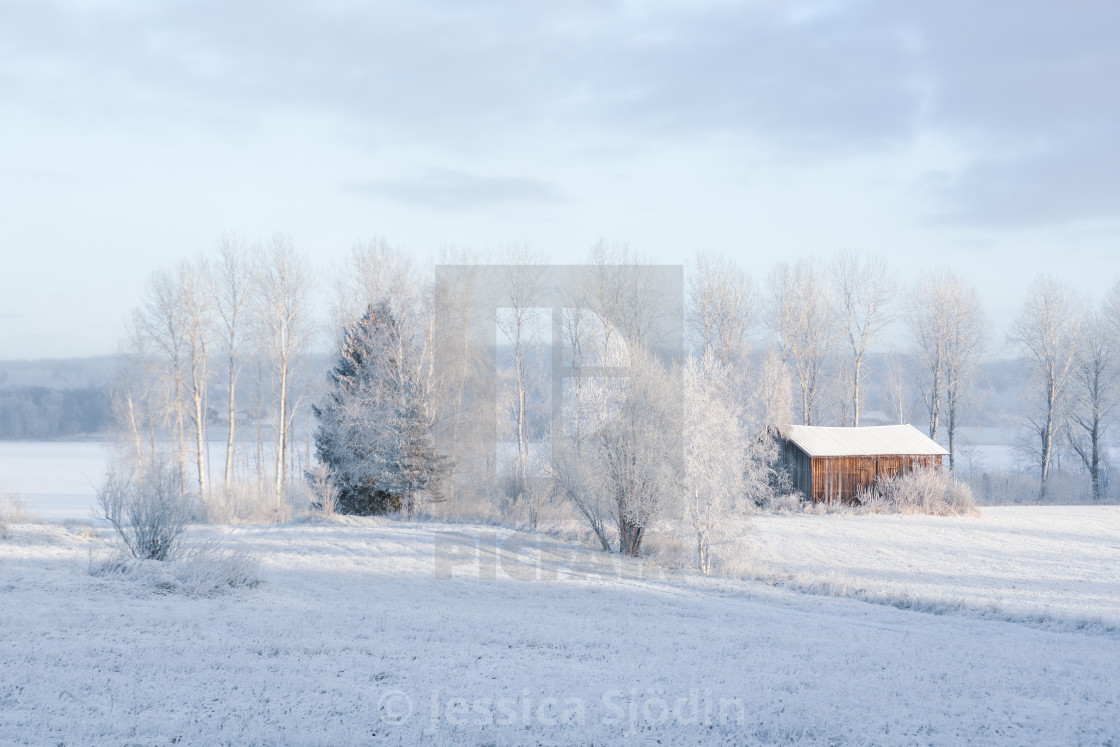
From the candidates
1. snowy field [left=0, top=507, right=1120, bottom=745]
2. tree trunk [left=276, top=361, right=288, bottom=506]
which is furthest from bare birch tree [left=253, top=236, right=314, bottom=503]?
snowy field [left=0, top=507, right=1120, bottom=745]

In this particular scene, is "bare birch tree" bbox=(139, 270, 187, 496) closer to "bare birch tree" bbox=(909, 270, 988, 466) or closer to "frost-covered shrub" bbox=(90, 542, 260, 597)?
"frost-covered shrub" bbox=(90, 542, 260, 597)

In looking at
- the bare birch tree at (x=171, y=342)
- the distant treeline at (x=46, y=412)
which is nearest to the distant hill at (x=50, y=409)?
the distant treeline at (x=46, y=412)

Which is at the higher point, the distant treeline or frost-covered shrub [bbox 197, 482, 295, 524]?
the distant treeline

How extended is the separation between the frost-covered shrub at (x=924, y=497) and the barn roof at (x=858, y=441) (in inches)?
68.1

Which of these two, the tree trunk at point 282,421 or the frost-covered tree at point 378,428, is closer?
the frost-covered tree at point 378,428

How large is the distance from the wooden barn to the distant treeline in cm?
6382

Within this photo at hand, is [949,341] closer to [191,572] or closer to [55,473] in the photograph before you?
[191,572]

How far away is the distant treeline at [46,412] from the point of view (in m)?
66.2

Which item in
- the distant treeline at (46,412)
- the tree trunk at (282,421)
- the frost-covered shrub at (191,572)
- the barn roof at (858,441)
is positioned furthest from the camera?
the distant treeline at (46,412)

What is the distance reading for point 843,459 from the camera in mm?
33156

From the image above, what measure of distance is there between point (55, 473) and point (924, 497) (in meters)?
62.1

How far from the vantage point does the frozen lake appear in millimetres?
34750

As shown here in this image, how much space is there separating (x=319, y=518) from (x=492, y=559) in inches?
343

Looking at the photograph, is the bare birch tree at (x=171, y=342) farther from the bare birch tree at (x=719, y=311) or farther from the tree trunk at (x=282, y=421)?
the bare birch tree at (x=719, y=311)
